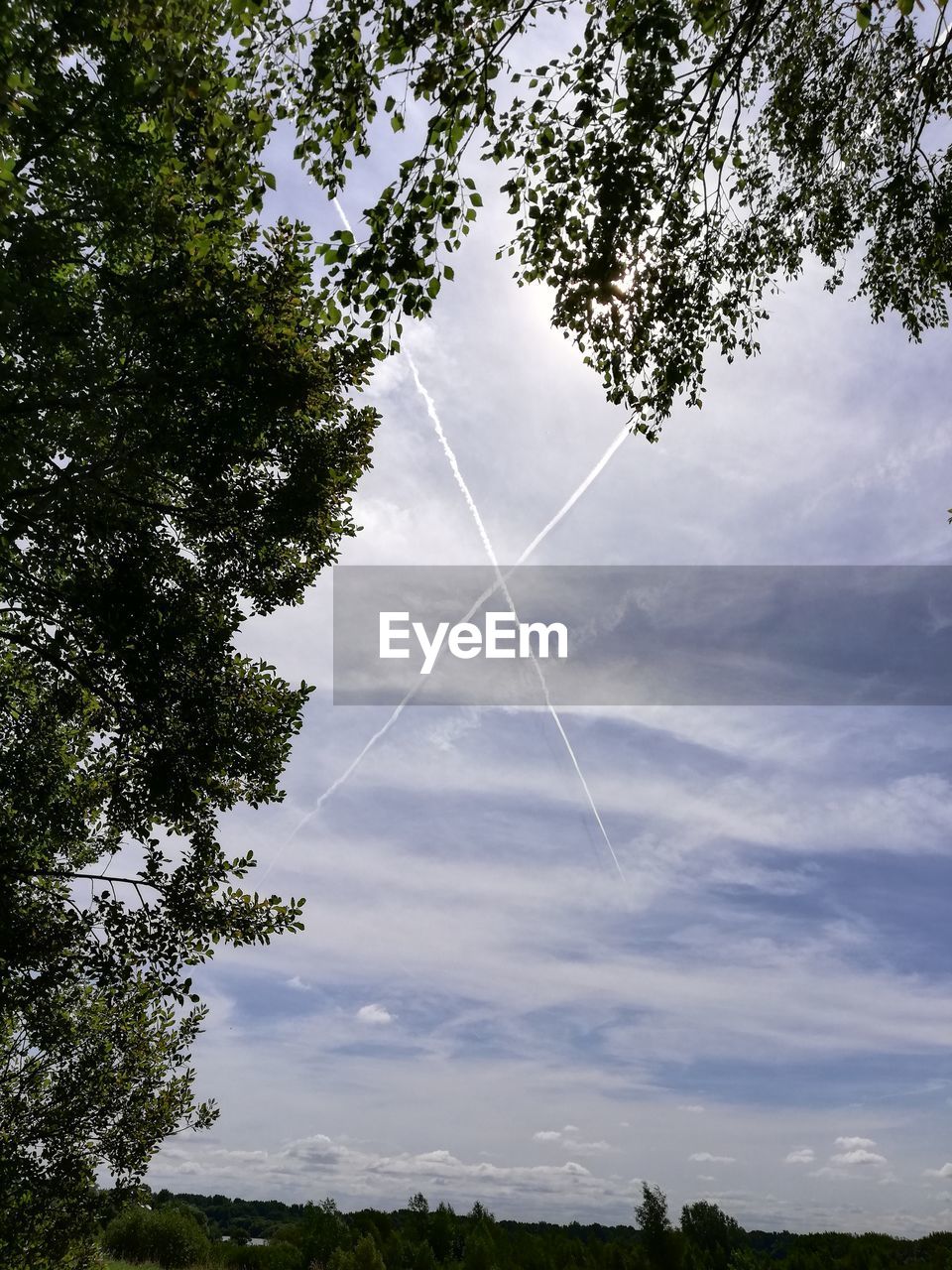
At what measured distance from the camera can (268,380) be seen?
1217 cm

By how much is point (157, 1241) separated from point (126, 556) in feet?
88.8

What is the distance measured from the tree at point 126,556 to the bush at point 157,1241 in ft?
61.6

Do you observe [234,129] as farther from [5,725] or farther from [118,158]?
[5,725]

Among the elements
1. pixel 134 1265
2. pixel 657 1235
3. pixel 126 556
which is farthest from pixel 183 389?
pixel 134 1265

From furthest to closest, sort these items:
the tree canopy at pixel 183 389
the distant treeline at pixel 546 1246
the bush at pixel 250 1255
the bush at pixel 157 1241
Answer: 1. the bush at pixel 157 1241
2. the bush at pixel 250 1255
3. the distant treeline at pixel 546 1246
4. the tree canopy at pixel 183 389

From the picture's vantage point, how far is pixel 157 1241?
2900 cm

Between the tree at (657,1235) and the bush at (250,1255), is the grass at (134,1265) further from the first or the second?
the tree at (657,1235)

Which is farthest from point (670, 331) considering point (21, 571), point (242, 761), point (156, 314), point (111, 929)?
point (111, 929)

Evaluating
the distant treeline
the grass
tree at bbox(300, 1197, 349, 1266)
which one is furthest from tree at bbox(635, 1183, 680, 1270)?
the grass

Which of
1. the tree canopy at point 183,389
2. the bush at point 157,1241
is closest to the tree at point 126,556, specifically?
the tree canopy at point 183,389

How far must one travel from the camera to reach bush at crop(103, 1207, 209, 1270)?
28.4m

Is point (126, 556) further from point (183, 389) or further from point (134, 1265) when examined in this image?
point (134, 1265)

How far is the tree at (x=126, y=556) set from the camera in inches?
420

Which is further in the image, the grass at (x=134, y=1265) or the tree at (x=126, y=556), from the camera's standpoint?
the grass at (x=134, y=1265)
